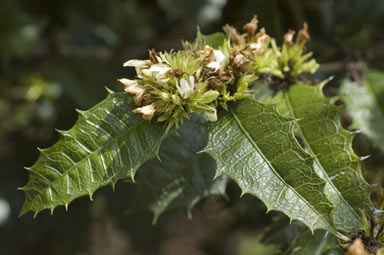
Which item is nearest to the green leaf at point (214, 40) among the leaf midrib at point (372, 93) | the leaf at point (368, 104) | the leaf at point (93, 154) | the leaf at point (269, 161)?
the leaf at point (269, 161)

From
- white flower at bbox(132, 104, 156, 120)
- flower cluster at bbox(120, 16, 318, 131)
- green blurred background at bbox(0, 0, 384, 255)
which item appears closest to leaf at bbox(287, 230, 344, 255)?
flower cluster at bbox(120, 16, 318, 131)

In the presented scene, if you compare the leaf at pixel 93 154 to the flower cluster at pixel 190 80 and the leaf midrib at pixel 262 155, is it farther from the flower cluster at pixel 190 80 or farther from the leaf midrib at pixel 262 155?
the leaf midrib at pixel 262 155

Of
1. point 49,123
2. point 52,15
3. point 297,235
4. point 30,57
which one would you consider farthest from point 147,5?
point 297,235

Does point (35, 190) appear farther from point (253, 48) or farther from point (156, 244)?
point (156, 244)

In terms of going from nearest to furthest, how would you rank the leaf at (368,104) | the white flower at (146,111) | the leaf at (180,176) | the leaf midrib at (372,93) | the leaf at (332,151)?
1. the white flower at (146,111)
2. the leaf at (332,151)
3. the leaf at (180,176)
4. the leaf at (368,104)
5. the leaf midrib at (372,93)

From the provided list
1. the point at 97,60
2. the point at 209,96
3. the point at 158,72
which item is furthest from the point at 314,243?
the point at 97,60

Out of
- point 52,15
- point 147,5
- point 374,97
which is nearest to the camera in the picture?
point 374,97

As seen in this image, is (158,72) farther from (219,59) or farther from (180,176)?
(180,176)
